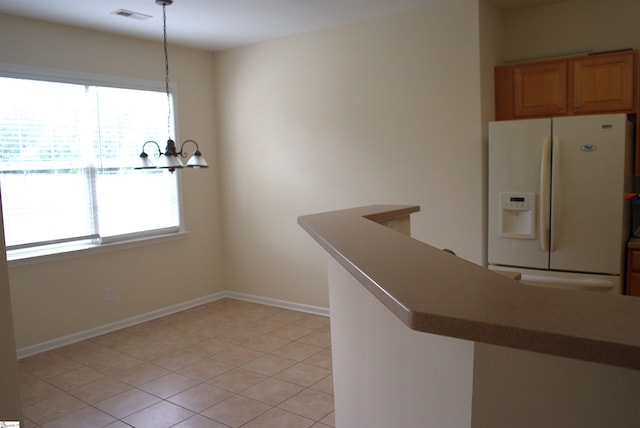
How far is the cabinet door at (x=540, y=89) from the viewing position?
3822 mm

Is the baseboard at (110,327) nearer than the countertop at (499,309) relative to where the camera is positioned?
No

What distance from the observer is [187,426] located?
2965mm

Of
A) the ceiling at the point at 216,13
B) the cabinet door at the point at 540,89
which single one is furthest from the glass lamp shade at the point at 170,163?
the cabinet door at the point at 540,89

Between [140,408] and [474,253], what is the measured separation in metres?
2.69

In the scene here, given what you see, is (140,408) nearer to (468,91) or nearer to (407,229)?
(407,229)

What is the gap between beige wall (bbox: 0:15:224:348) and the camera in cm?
411

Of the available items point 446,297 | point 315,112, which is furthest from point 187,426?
point 315,112

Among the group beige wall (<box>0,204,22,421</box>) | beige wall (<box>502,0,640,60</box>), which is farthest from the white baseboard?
beige wall (<box>502,0,640,60</box>)

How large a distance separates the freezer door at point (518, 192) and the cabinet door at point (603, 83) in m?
0.49

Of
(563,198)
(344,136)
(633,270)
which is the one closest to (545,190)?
(563,198)

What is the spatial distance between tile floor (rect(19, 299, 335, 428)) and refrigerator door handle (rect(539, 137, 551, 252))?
1.80 metres

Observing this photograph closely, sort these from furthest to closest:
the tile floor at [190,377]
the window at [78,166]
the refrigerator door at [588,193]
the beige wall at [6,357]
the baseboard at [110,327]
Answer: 1. the baseboard at [110,327]
2. the window at [78,166]
3. the refrigerator door at [588,193]
4. the tile floor at [190,377]
5. the beige wall at [6,357]

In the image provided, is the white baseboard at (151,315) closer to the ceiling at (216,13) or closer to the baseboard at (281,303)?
the baseboard at (281,303)

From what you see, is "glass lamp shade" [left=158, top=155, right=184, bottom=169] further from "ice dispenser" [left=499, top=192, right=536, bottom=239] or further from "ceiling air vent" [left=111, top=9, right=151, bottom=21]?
"ice dispenser" [left=499, top=192, right=536, bottom=239]
